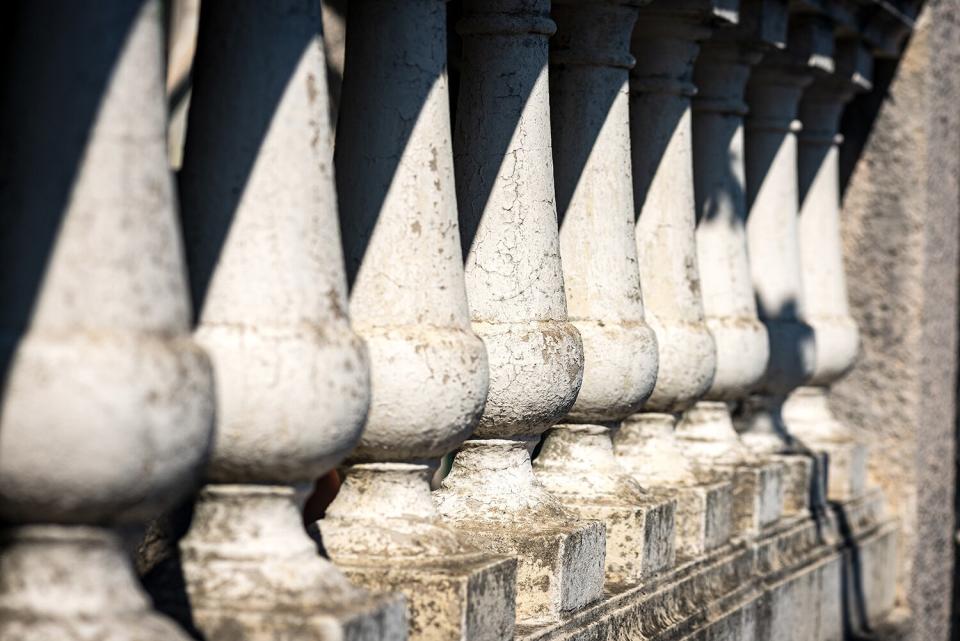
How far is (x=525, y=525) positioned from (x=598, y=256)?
106 centimetres

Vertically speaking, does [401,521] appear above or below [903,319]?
below

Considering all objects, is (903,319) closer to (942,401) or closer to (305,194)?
(942,401)

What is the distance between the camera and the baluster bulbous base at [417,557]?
378 cm

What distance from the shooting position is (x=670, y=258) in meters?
6.02

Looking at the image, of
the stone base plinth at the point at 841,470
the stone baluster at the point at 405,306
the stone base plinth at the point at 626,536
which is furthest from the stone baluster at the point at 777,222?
the stone baluster at the point at 405,306

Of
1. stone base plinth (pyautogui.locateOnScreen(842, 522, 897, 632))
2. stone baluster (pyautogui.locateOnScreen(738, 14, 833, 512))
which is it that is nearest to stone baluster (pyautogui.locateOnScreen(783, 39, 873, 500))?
stone base plinth (pyautogui.locateOnScreen(842, 522, 897, 632))

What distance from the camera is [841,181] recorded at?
8.86 m

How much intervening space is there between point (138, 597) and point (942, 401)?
22.5 ft

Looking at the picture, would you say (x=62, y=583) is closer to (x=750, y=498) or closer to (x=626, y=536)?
(x=626, y=536)

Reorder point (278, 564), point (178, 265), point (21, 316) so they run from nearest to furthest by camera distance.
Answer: point (21, 316), point (178, 265), point (278, 564)

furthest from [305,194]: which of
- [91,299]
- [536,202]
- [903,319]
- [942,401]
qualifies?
[942,401]

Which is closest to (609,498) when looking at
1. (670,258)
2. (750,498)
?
(670,258)

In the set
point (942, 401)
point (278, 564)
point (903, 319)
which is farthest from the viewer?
point (942, 401)

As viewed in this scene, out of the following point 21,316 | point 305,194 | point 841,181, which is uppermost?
point 841,181
